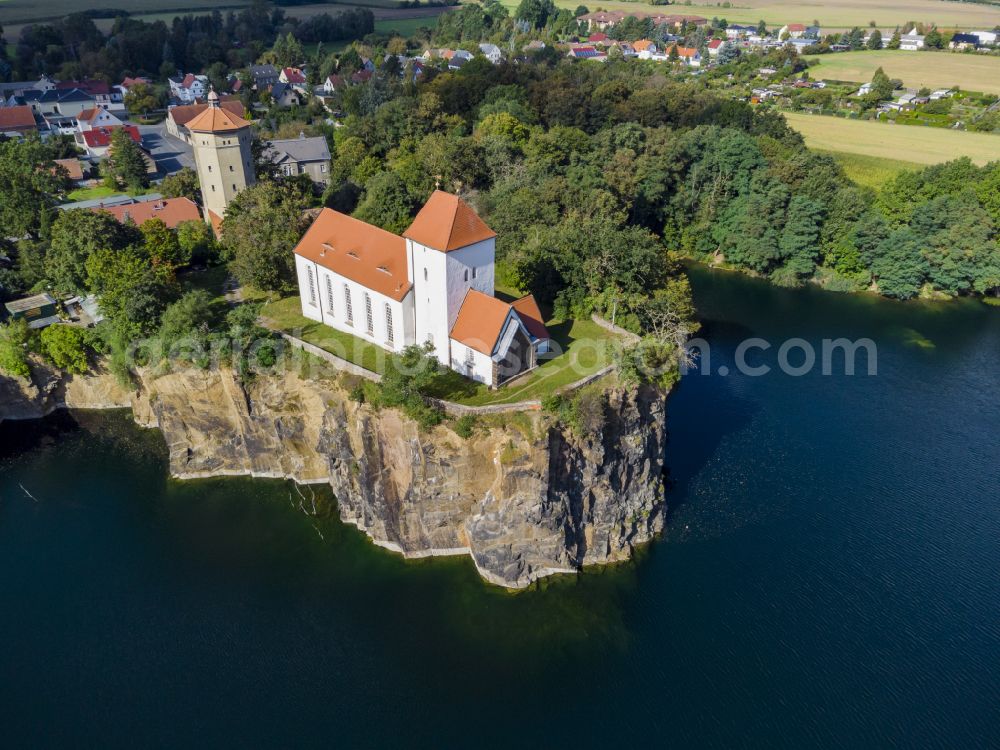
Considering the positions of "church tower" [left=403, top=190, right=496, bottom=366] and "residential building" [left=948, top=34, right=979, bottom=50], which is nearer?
"church tower" [left=403, top=190, right=496, bottom=366]

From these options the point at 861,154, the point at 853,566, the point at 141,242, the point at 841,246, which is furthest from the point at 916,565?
the point at 861,154

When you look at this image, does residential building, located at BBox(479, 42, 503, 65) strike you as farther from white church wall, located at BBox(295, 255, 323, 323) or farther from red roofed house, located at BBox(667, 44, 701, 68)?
white church wall, located at BBox(295, 255, 323, 323)

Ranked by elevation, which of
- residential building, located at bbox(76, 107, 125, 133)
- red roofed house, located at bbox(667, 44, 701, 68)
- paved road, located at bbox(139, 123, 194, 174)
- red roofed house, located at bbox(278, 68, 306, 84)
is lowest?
paved road, located at bbox(139, 123, 194, 174)

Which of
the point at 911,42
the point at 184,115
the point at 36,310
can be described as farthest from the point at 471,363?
the point at 911,42

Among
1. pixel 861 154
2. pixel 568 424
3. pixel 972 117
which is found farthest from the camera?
pixel 972 117

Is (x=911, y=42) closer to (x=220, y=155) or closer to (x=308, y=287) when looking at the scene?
(x=220, y=155)

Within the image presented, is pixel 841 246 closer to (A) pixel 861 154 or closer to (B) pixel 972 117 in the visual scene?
(A) pixel 861 154

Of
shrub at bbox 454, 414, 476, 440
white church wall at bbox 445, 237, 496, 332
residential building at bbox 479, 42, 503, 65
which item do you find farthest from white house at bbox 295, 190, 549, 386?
residential building at bbox 479, 42, 503, 65
